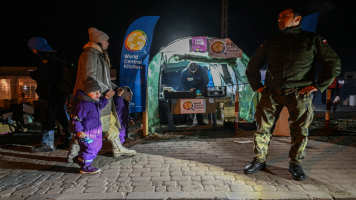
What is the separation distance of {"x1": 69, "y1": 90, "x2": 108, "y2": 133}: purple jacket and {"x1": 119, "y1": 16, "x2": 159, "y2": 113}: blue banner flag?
2.30 m

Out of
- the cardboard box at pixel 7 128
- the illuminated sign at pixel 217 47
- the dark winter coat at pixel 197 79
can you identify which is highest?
the illuminated sign at pixel 217 47

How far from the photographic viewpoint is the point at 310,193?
243cm

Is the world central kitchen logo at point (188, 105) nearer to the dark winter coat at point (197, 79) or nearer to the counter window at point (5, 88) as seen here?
the dark winter coat at point (197, 79)

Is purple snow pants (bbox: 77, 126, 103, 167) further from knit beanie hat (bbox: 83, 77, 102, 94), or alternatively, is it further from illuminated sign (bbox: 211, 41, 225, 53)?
illuminated sign (bbox: 211, 41, 225, 53)

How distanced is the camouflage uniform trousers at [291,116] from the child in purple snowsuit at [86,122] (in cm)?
237

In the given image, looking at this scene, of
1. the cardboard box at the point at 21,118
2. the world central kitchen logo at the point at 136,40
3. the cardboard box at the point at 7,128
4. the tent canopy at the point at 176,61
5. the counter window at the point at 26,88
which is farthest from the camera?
the counter window at the point at 26,88

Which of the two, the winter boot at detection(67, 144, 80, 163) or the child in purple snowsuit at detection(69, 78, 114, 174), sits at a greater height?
the child in purple snowsuit at detection(69, 78, 114, 174)

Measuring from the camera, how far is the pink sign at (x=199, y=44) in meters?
7.18

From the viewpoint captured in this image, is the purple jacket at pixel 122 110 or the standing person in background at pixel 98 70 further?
the purple jacket at pixel 122 110

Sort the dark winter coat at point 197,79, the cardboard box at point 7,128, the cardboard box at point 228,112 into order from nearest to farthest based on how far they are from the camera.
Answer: the cardboard box at point 7,128 → the cardboard box at point 228,112 → the dark winter coat at point 197,79

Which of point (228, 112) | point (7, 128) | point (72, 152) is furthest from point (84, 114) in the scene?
point (228, 112)

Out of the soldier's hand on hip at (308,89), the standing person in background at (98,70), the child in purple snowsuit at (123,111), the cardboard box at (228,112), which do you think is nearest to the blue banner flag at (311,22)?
the cardboard box at (228,112)

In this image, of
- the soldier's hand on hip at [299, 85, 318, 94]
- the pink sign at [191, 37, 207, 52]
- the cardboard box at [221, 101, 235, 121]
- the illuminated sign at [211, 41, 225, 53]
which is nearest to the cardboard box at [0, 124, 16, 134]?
the pink sign at [191, 37, 207, 52]

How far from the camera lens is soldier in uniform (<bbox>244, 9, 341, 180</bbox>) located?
2787mm
